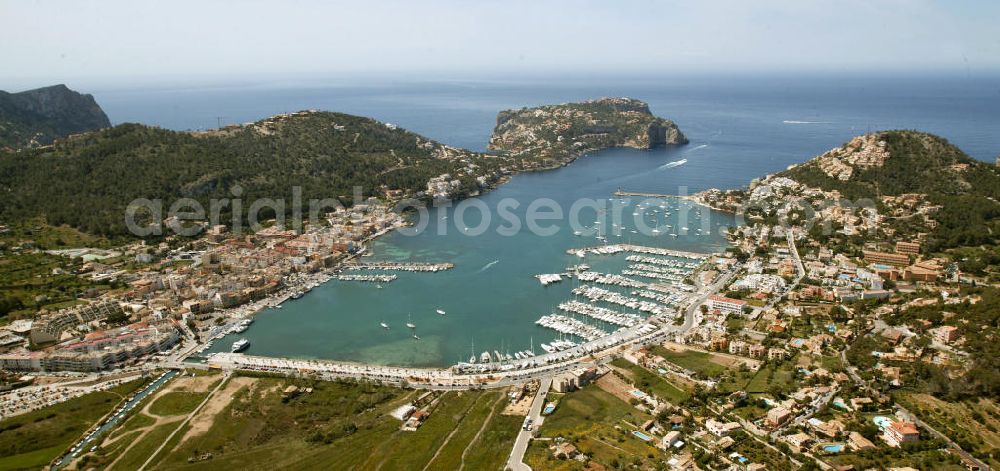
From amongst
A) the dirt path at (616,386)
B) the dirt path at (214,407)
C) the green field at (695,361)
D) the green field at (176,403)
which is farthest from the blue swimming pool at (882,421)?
the green field at (176,403)

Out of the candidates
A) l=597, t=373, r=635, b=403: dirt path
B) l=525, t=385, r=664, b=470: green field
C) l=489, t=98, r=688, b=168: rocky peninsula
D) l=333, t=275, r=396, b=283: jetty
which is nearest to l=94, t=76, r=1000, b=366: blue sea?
l=333, t=275, r=396, b=283: jetty

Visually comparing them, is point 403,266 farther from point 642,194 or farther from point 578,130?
point 578,130

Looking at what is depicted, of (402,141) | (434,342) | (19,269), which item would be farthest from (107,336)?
(402,141)

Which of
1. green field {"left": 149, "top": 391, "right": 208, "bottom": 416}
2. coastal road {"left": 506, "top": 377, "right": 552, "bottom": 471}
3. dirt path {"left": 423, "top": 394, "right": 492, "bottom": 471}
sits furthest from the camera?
green field {"left": 149, "top": 391, "right": 208, "bottom": 416}

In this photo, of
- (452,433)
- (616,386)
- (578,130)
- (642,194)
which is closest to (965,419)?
(616,386)

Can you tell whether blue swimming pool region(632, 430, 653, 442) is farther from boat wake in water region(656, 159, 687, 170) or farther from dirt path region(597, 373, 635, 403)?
boat wake in water region(656, 159, 687, 170)

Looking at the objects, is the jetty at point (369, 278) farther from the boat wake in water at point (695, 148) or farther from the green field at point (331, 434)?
the boat wake in water at point (695, 148)
